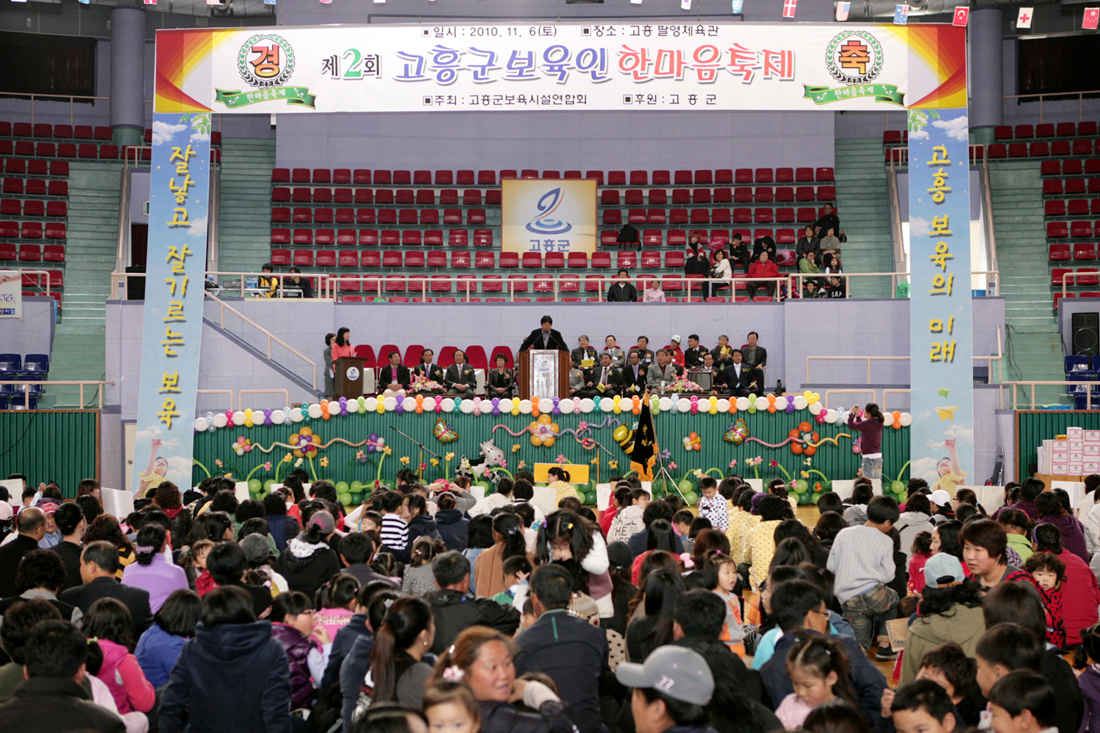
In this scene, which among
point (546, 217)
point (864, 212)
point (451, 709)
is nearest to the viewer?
point (451, 709)

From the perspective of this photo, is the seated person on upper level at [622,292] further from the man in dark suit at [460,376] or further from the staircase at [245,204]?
the staircase at [245,204]

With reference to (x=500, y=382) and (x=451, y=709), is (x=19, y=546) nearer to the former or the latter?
(x=451, y=709)

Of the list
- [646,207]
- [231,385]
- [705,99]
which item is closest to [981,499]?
[705,99]

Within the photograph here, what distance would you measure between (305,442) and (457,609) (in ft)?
35.4

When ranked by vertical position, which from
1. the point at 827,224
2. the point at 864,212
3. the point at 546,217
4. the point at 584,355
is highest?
the point at 864,212

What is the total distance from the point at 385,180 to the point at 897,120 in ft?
38.4

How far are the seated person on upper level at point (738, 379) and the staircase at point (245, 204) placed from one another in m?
10.6

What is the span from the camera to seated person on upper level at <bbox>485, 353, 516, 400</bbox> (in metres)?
15.9

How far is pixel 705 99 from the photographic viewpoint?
13.4m

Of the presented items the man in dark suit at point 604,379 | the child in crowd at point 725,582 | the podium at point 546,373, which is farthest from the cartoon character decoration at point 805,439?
the child in crowd at point 725,582

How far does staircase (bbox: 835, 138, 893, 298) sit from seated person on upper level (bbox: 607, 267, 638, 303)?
5652 millimetres

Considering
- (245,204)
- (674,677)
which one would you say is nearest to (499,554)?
(674,677)

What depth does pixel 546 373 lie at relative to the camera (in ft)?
51.3

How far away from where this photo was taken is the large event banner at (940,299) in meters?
13.4
